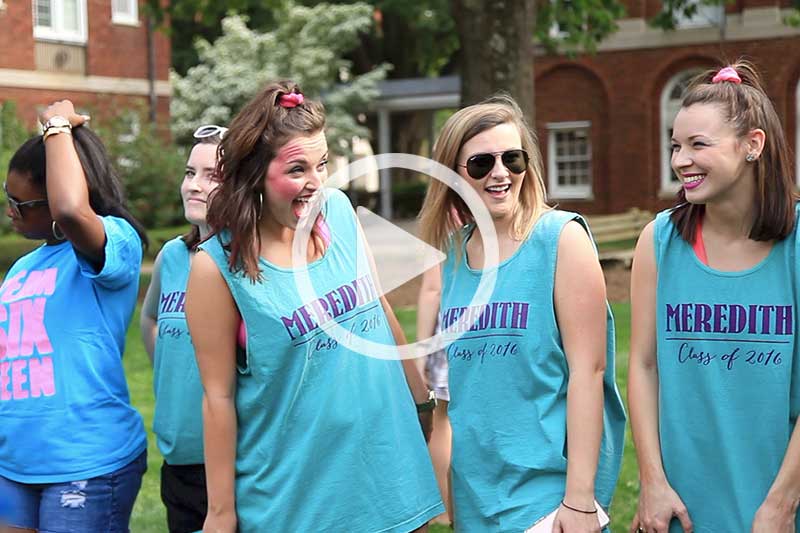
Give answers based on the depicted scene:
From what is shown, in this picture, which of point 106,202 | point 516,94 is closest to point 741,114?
point 106,202

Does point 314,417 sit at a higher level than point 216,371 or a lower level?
lower

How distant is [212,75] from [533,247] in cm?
3232

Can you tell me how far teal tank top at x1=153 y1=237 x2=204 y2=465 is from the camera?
12.3ft

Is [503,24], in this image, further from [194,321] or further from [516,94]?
[194,321]

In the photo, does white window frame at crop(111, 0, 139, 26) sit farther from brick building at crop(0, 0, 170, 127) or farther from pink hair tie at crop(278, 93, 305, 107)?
pink hair tie at crop(278, 93, 305, 107)

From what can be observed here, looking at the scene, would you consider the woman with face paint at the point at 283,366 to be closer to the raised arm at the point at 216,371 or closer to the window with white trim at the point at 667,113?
the raised arm at the point at 216,371

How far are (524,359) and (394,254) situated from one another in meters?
0.73

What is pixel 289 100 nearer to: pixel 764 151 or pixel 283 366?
pixel 283 366

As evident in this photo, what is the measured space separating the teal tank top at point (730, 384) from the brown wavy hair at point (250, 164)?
1.17 metres

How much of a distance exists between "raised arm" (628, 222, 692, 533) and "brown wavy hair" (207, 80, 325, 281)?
3.36ft

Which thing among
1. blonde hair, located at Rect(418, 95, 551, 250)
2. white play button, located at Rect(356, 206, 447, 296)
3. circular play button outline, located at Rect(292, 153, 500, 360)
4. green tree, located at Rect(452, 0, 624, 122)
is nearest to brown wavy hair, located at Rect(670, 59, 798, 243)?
blonde hair, located at Rect(418, 95, 551, 250)

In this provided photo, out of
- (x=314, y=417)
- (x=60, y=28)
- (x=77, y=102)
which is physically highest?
(x=60, y=28)

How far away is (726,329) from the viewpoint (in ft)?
9.58

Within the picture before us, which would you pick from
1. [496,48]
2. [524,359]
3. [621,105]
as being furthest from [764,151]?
[621,105]
